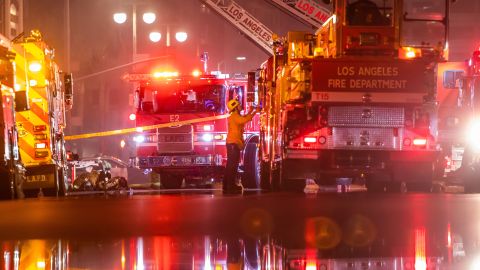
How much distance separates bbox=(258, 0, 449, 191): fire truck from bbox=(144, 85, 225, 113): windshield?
572 centimetres

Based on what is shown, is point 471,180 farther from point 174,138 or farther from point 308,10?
point 308,10

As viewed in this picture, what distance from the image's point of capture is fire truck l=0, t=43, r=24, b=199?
1808cm

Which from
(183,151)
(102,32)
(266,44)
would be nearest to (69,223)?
(183,151)

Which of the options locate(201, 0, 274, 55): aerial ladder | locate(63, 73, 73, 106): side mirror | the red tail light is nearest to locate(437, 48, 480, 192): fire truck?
locate(201, 0, 274, 55): aerial ladder

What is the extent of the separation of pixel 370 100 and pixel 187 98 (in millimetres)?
7896

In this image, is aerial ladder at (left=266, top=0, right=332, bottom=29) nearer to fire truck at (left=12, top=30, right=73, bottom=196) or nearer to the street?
fire truck at (left=12, top=30, right=73, bottom=196)

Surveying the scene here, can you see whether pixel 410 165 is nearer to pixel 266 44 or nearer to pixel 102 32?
pixel 266 44

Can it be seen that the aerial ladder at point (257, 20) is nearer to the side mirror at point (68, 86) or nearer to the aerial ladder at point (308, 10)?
the aerial ladder at point (308, 10)

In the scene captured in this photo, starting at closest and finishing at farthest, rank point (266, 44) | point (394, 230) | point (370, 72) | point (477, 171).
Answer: point (394, 230), point (370, 72), point (477, 171), point (266, 44)

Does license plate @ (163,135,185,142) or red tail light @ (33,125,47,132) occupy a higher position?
red tail light @ (33,125,47,132)

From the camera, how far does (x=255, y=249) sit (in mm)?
8852

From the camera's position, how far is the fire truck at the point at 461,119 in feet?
73.8

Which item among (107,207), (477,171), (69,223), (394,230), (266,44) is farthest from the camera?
(266,44)

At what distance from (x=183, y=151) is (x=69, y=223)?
1394cm
